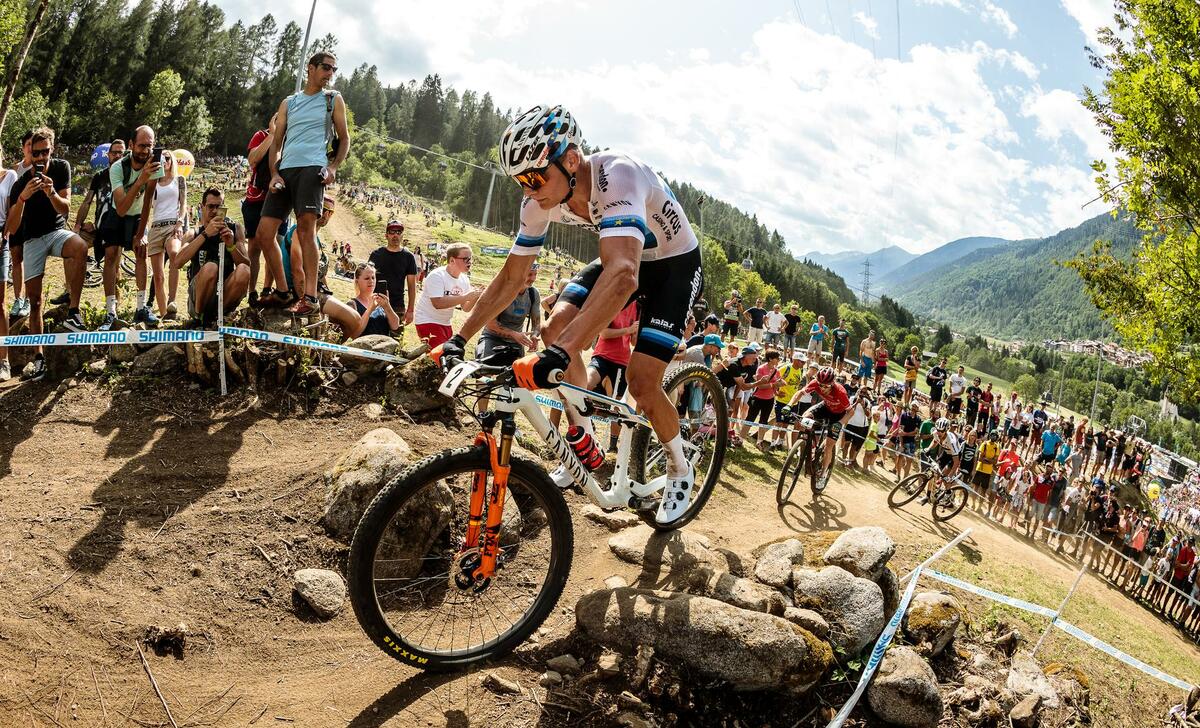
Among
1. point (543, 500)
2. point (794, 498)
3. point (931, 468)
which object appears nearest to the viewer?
point (543, 500)

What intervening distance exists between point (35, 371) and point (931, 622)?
368 inches

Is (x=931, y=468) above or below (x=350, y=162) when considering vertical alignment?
below

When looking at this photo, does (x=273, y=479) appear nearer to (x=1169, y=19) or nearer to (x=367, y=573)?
(x=367, y=573)

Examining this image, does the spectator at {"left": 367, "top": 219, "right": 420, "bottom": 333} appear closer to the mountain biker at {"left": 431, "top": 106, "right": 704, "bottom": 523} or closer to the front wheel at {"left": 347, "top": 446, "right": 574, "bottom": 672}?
the front wheel at {"left": 347, "top": 446, "right": 574, "bottom": 672}

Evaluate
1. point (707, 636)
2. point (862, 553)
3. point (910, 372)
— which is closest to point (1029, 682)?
point (862, 553)

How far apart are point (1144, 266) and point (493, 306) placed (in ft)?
59.0

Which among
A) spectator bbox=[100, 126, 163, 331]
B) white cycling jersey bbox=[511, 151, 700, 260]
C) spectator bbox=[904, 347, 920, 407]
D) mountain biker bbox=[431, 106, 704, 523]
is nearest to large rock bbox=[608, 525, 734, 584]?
mountain biker bbox=[431, 106, 704, 523]

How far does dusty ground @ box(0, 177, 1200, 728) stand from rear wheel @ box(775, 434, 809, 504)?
2.51m

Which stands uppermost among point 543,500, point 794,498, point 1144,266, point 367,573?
point 1144,266

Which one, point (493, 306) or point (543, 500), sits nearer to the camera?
point (543, 500)

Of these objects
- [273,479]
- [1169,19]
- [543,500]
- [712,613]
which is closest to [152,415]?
[273,479]

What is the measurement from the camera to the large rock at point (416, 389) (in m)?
7.75

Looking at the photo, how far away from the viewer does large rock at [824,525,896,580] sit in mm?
6113

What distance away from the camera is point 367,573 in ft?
12.0
